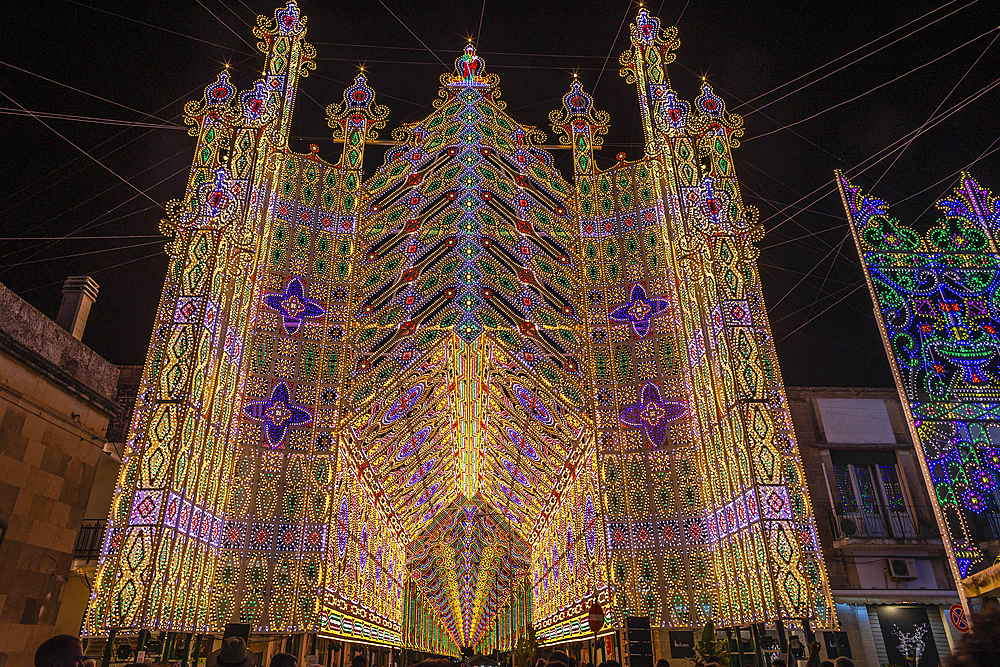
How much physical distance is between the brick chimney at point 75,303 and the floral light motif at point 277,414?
376 cm

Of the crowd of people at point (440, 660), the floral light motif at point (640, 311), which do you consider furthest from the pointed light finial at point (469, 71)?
the crowd of people at point (440, 660)

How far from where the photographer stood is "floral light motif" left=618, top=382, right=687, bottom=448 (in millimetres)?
9969

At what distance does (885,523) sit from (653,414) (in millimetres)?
9772

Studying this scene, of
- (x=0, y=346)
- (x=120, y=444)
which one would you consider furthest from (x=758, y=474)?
(x=120, y=444)

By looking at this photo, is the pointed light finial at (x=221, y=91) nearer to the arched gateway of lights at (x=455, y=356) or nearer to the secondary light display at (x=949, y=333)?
the arched gateway of lights at (x=455, y=356)

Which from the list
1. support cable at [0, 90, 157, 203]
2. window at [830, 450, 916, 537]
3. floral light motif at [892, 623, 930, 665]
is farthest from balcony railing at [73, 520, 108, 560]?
floral light motif at [892, 623, 930, 665]

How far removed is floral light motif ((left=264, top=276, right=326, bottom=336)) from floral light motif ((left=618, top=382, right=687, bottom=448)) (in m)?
5.50

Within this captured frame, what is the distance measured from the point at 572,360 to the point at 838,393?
895cm

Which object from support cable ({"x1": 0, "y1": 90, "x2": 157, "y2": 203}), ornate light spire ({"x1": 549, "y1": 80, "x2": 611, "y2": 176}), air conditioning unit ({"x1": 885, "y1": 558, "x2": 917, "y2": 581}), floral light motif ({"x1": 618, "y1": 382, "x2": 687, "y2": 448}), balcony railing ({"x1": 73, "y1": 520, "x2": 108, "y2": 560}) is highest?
ornate light spire ({"x1": 549, "y1": 80, "x2": 611, "y2": 176})

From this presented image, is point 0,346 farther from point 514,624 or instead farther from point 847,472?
point 514,624

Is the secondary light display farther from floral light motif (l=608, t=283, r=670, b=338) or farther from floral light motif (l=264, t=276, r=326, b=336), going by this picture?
floral light motif (l=264, t=276, r=326, b=336)

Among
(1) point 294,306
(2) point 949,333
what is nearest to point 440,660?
(1) point 294,306

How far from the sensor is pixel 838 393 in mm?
17016

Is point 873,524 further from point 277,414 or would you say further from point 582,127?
point 277,414
